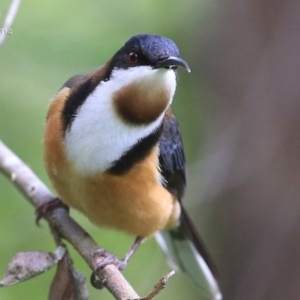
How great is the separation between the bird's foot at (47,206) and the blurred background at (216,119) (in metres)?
0.26

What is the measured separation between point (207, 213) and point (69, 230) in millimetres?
2573

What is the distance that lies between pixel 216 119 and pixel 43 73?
1978mm

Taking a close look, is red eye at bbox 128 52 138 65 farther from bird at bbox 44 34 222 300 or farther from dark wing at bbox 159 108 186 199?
dark wing at bbox 159 108 186 199

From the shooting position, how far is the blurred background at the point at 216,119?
4.37 m

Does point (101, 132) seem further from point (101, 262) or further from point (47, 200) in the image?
point (47, 200)

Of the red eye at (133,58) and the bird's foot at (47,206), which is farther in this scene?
the bird's foot at (47,206)

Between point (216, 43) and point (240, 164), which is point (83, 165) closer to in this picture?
point (240, 164)

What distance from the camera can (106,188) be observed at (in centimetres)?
336

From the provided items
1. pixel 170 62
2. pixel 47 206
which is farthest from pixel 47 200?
pixel 170 62

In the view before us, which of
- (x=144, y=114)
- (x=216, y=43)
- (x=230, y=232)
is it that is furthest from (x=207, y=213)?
(x=144, y=114)

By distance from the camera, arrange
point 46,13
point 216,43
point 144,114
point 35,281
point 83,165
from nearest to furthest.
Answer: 1. point 144,114
2. point 83,165
3. point 35,281
4. point 46,13
5. point 216,43

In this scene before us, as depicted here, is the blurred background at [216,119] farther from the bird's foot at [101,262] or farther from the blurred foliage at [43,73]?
the bird's foot at [101,262]

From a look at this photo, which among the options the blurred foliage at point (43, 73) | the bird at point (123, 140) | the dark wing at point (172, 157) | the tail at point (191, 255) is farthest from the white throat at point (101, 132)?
the tail at point (191, 255)

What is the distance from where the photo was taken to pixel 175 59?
108 inches
